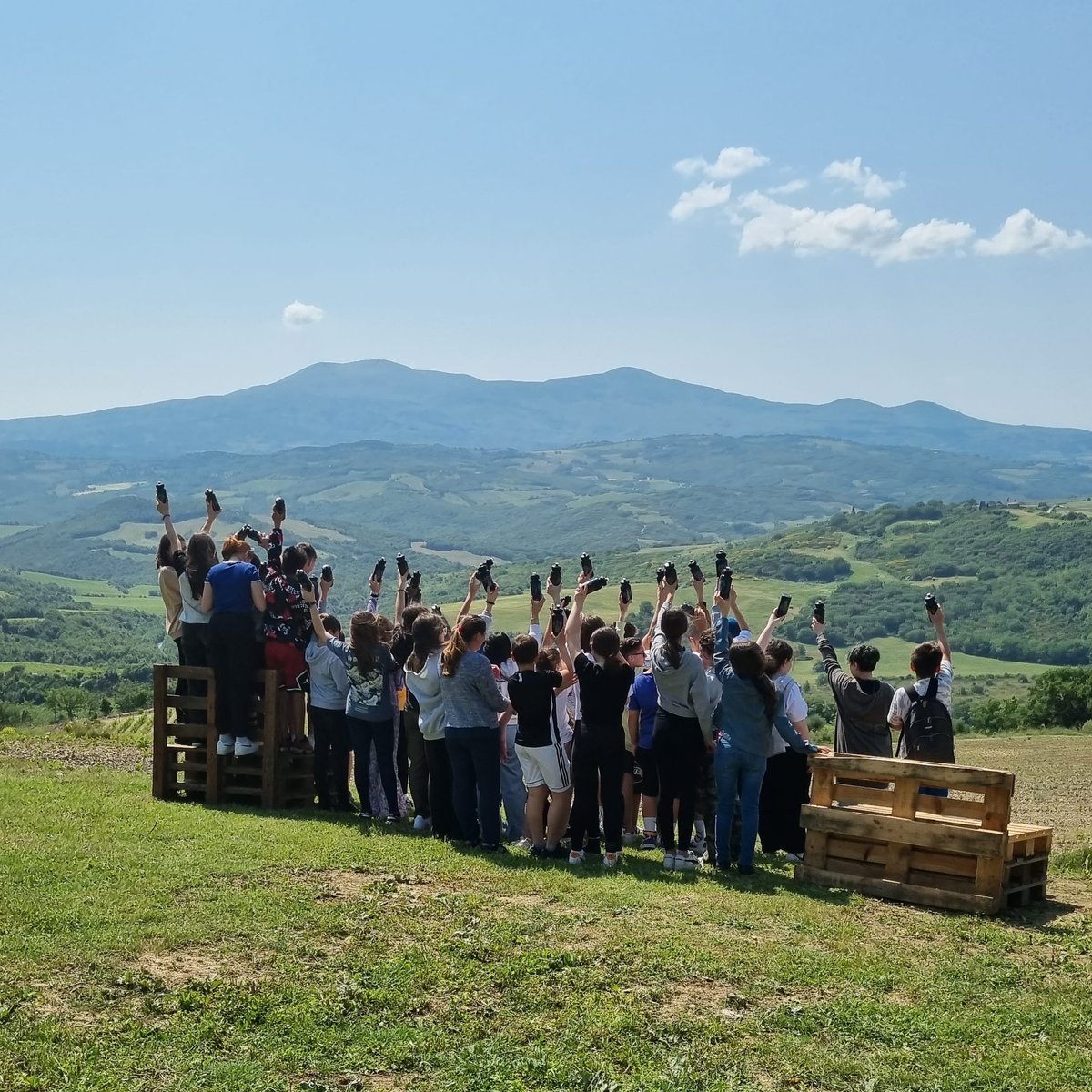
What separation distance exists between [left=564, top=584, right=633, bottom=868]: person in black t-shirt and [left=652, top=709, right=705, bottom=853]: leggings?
Answer: 1.12ft

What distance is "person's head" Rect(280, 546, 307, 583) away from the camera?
38.4 feet

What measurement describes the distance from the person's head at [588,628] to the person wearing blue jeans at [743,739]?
1.15m

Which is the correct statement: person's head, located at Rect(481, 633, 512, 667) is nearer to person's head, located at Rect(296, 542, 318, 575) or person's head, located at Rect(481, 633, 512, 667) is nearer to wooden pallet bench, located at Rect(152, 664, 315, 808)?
person's head, located at Rect(296, 542, 318, 575)

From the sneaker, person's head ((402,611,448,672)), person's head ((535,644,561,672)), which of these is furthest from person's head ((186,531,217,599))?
the sneaker

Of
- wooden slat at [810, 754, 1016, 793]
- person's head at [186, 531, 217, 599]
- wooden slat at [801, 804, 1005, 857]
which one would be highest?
person's head at [186, 531, 217, 599]

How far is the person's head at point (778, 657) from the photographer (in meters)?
10.4

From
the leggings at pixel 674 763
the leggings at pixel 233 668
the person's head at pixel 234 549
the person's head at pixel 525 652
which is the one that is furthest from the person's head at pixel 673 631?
the person's head at pixel 234 549

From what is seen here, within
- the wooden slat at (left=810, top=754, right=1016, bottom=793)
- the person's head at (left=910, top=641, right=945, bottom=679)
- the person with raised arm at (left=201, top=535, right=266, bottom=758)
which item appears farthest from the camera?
the person with raised arm at (left=201, top=535, right=266, bottom=758)

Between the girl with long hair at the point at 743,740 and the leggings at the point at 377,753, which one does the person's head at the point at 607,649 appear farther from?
the leggings at the point at 377,753

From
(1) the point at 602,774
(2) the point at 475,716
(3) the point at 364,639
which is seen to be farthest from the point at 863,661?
A: (3) the point at 364,639

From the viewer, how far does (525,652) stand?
33.2 feet

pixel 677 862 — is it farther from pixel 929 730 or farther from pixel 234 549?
pixel 234 549

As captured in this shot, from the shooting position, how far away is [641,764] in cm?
1101

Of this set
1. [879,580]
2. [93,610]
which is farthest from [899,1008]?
[93,610]
